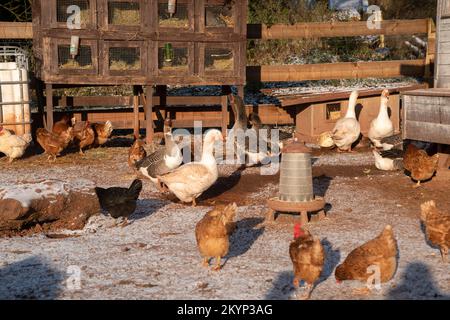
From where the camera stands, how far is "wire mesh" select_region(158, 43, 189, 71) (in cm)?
1309

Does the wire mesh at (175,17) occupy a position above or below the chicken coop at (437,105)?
above

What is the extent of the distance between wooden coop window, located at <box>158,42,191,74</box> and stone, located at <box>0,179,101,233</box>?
16.5 ft

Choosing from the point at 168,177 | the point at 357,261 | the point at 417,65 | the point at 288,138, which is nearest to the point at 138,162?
the point at 168,177

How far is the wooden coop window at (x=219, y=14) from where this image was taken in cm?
1320

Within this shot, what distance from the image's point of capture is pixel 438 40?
1128cm

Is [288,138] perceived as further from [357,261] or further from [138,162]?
[357,261]

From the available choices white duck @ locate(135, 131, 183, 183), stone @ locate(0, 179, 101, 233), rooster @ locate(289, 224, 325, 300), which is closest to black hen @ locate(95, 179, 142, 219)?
stone @ locate(0, 179, 101, 233)

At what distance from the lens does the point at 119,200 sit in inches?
314

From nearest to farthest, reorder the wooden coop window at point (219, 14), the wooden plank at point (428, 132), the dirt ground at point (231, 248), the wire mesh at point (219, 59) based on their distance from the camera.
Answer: the dirt ground at point (231, 248), the wooden plank at point (428, 132), the wooden coop window at point (219, 14), the wire mesh at point (219, 59)

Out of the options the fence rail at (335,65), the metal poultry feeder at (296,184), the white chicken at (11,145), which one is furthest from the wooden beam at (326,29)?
Result: the metal poultry feeder at (296,184)

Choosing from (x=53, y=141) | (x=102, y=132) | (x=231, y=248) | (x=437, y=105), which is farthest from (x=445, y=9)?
(x=53, y=141)

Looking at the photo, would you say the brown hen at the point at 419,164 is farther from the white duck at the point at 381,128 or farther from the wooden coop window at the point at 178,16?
the wooden coop window at the point at 178,16

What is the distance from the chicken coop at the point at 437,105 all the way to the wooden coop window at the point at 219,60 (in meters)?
3.88
